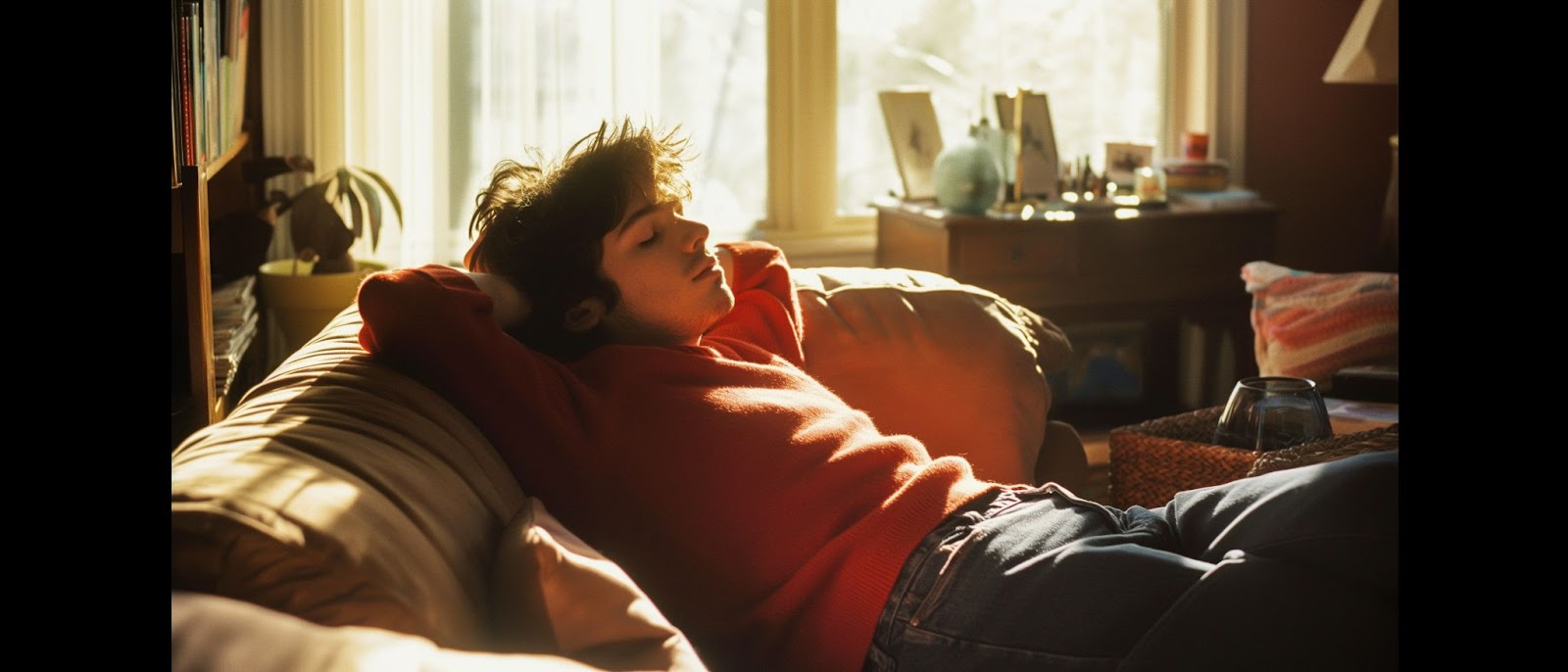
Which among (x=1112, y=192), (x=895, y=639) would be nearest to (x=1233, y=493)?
(x=895, y=639)

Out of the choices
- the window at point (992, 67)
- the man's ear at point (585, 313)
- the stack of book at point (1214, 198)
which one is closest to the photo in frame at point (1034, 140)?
the window at point (992, 67)

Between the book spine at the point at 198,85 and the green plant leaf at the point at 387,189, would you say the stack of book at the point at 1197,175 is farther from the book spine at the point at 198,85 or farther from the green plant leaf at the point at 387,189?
the book spine at the point at 198,85

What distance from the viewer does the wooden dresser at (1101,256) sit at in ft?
10.6

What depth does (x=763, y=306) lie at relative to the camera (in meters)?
1.84

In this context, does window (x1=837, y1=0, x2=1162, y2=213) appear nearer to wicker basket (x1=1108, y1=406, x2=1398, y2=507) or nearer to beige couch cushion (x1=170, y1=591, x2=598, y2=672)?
wicker basket (x1=1108, y1=406, x2=1398, y2=507)

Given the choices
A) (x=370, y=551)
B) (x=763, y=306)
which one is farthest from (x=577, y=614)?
(x=763, y=306)

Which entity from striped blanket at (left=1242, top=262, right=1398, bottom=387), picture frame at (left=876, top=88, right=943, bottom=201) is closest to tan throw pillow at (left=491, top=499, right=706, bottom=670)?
striped blanket at (left=1242, top=262, right=1398, bottom=387)

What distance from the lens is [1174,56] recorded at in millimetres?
3928

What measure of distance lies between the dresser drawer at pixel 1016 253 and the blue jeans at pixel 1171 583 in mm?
1799

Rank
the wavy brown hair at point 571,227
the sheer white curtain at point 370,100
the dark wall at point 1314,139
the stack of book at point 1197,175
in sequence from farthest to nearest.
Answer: the dark wall at point 1314,139 < the stack of book at point 1197,175 < the sheer white curtain at point 370,100 < the wavy brown hair at point 571,227

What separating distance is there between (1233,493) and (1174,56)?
2.77 meters

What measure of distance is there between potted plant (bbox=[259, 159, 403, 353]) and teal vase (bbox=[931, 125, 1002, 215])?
3.97 feet

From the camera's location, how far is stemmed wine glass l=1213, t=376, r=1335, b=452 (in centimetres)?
188
